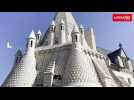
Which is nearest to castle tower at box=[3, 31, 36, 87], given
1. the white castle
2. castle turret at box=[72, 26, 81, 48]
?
the white castle

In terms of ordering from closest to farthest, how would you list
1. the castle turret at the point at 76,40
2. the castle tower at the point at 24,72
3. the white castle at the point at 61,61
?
the white castle at the point at 61,61 → the castle tower at the point at 24,72 → the castle turret at the point at 76,40

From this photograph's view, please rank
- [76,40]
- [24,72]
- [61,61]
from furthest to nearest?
[24,72], [76,40], [61,61]

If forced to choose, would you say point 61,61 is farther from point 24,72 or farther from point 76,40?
point 24,72

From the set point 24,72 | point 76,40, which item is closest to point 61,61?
point 76,40

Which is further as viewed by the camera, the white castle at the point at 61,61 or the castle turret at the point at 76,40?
the castle turret at the point at 76,40

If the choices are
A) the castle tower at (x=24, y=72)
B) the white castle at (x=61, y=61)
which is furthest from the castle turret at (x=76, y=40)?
the castle tower at (x=24, y=72)

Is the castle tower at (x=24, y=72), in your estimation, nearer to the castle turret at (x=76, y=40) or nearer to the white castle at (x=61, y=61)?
the white castle at (x=61, y=61)

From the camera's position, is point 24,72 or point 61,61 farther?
point 24,72

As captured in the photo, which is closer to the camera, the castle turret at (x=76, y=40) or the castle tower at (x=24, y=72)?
the castle tower at (x=24, y=72)

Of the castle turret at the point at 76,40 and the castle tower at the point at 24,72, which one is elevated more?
the castle turret at the point at 76,40

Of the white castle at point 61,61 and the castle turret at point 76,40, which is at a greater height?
the castle turret at point 76,40

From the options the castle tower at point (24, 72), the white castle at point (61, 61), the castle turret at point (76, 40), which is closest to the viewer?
the white castle at point (61, 61)

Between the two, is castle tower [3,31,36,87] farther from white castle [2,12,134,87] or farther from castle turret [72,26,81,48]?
castle turret [72,26,81,48]
